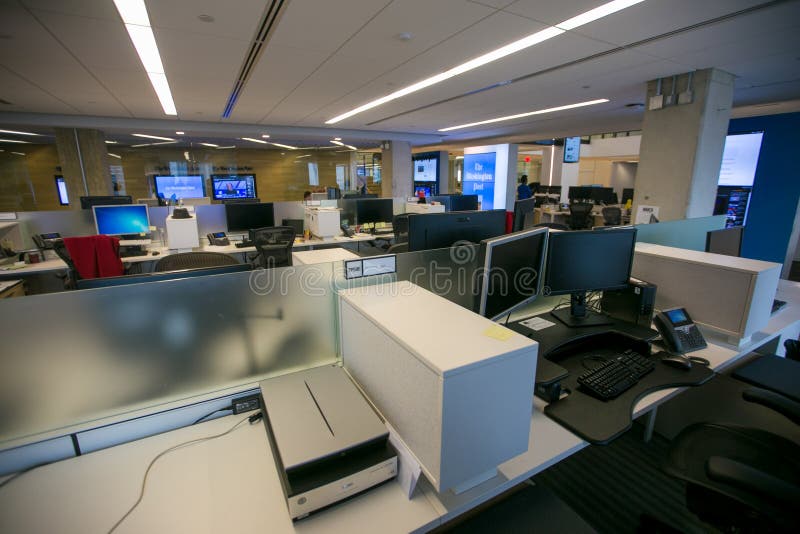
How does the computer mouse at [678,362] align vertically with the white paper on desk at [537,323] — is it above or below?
below

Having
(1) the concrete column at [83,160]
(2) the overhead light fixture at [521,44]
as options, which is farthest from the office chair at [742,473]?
(1) the concrete column at [83,160]

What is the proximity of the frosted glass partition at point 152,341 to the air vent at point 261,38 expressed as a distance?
6.11 ft

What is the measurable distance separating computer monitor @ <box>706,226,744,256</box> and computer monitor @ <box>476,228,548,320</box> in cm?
137

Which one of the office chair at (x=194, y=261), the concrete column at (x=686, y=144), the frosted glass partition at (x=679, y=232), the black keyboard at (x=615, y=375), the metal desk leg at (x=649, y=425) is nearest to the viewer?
the black keyboard at (x=615, y=375)

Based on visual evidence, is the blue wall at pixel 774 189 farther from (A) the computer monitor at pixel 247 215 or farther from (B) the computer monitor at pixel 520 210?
(A) the computer monitor at pixel 247 215

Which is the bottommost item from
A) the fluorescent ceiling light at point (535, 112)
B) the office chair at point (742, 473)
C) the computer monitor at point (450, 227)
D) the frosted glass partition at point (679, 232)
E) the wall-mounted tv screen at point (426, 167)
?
the office chair at point (742, 473)

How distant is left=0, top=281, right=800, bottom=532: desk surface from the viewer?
2.77 feet

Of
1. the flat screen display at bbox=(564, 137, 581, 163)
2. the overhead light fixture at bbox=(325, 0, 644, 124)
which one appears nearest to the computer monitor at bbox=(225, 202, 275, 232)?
the overhead light fixture at bbox=(325, 0, 644, 124)

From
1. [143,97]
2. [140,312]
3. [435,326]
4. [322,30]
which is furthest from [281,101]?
[435,326]

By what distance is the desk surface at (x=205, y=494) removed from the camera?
0.85m

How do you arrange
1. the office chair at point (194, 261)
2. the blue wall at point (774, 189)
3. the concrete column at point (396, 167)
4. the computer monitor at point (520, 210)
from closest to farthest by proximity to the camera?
1. the office chair at point (194, 261)
2. the computer monitor at point (520, 210)
3. the blue wall at point (774, 189)
4. the concrete column at point (396, 167)

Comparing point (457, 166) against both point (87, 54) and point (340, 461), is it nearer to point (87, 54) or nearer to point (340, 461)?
point (87, 54)

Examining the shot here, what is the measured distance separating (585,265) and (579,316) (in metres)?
0.28

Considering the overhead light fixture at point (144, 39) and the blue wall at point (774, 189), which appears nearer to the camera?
the overhead light fixture at point (144, 39)
